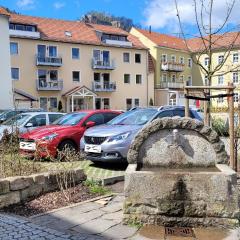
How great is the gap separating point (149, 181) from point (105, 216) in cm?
103

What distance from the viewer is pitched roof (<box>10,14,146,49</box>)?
5338 cm

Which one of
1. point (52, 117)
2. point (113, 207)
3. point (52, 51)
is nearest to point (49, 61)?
point (52, 51)

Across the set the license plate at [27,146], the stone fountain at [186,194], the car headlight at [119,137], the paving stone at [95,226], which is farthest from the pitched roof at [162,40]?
the paving stone at [95,226]

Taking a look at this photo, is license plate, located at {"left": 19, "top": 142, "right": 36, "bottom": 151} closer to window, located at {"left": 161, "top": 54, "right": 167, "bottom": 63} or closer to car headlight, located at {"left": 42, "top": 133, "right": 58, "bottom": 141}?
car headlight, located at {"left": 42, "top": 133, "right": 58, "bottom": 141}

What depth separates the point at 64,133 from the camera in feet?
42.5

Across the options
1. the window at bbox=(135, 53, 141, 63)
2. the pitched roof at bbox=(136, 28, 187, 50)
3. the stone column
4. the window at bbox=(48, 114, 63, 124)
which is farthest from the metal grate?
the pitched roof at bbox=(136, 28, 187, 50)

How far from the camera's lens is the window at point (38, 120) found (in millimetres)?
15620

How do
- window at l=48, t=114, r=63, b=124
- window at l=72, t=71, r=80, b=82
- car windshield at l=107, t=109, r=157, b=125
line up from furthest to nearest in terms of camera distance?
window at l=72, t=71, r=80, b=82, window at l=48, t=114, r=63, b=124, car windshield at l=107, t=109, r=157, b=125

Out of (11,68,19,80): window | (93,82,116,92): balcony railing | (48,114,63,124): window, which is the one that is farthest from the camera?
(93,82,116,92): balcony railing

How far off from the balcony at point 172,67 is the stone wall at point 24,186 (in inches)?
2290

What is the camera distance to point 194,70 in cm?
7244

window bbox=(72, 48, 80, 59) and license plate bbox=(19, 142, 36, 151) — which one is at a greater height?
window bbox=(72, 48, 80, 59)

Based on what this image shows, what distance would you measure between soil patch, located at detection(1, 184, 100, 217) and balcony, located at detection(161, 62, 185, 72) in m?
58.4

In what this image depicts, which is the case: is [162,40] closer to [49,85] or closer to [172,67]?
[172,67]
